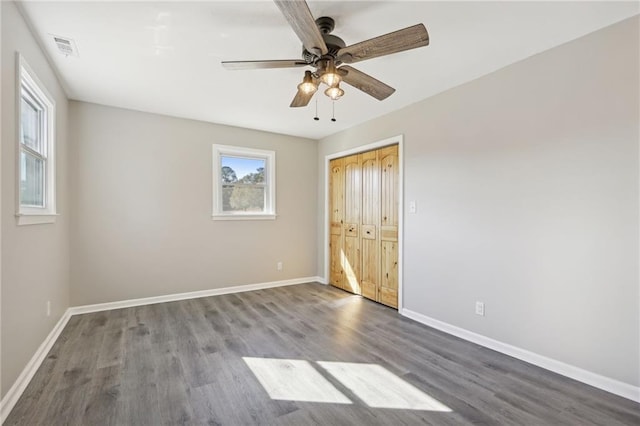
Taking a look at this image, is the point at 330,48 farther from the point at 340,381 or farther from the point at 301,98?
the point at 340,381

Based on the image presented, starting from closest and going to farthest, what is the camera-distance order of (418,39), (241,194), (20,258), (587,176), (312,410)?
(418,39) → (312,410) → (20,258) → (587,176) → (241,194)

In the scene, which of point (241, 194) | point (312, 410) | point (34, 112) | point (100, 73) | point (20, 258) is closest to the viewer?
point (312, 410)

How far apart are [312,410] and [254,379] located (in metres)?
0.54

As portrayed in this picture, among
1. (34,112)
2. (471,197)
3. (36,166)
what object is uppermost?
(34,112)

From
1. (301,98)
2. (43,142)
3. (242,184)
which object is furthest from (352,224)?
(43,142)

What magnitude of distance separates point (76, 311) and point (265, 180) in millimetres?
2899

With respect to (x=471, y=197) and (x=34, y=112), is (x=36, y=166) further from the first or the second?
(x=471, y=197)

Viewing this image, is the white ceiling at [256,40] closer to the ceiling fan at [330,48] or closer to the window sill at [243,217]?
the ceiling fan at [330,48]

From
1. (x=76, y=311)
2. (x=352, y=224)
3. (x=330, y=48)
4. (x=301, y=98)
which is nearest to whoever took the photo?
(x=330, y=48)

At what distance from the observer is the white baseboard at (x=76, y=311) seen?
183cm

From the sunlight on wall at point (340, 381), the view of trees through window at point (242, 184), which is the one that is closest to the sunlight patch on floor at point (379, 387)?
the sunlight on wall at point (340, 381)

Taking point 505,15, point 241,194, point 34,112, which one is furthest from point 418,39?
point 241,194

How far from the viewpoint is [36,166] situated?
260 cm

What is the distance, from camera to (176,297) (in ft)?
13.1
